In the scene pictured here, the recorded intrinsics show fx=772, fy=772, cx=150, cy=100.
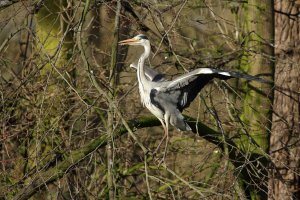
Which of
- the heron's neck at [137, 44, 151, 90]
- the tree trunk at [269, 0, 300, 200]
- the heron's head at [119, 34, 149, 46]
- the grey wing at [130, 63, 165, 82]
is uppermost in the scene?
the heron's head at [119, 34, 149, 46]

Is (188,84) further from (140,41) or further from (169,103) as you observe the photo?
(140,41)

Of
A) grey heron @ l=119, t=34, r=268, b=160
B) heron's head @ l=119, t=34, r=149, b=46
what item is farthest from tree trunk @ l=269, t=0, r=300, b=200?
heron's head @ l=119, t=34, r=149, b=46

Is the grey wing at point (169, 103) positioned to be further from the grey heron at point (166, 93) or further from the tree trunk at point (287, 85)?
the tree trunk at point (287, 85)

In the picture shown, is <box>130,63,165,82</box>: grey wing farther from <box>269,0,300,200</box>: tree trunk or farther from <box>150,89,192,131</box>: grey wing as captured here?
<box>269,0,300,200</box>: tree trunk

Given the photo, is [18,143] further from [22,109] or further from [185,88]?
[185,88]

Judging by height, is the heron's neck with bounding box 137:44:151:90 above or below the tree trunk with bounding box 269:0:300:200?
above

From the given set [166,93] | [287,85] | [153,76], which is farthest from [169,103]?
[287,85]

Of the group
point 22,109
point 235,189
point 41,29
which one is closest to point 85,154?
point 235,189

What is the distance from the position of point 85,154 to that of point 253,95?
1934 millimetres

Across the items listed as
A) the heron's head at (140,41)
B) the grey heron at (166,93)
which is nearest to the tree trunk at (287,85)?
the grey heron at (166,93)

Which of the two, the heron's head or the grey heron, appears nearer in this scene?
the grey heron

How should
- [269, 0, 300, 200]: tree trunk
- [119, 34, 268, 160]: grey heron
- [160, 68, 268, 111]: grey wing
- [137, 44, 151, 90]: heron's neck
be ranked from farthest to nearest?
1. [269, 0, 300, 200]: tree trunk
2. [137, 44, 151, 90]: heron's neck
3. [119, 34, 268, 160]: grey heron
4. [160, 68, 268, 111]: grey wing

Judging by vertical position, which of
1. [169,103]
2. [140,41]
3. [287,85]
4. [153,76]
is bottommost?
[287,85]

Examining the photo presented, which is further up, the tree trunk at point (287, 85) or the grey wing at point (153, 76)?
the grey wing at point (153, 76)
